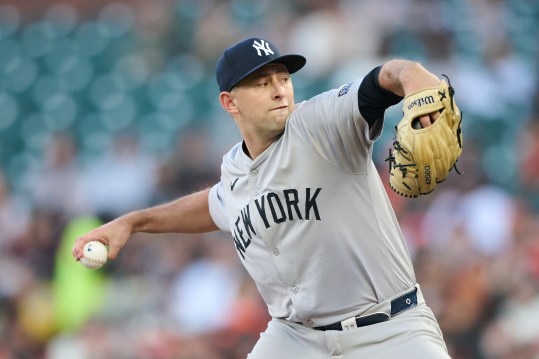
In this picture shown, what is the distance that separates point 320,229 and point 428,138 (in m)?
0.83

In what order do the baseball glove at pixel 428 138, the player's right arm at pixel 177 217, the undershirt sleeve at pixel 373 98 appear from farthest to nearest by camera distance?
the player's right arm at pixel 177 217
the undershirt sleeve at pixel 373 98
the baseball glove at pixel 428 138

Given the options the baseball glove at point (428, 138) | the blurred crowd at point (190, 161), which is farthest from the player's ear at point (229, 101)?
the blurred crowd at point (190, 161)

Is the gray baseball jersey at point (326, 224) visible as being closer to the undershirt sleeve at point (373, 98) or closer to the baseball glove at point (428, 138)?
the undershirt sleeve at point (373, 98)

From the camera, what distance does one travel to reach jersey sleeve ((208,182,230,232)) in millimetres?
4141

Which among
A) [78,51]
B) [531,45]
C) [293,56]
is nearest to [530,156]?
[531,45]

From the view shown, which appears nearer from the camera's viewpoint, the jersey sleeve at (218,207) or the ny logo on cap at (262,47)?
the ny logo on cap at (262,47)

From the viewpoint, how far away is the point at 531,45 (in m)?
7.36

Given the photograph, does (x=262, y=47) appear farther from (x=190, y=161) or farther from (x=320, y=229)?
(x=190, y=161)

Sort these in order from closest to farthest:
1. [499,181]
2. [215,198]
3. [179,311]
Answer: [215,198] → [499,181] → [179,311]

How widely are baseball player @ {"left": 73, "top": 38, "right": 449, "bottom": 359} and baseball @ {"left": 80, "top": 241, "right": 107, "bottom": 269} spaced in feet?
2.11

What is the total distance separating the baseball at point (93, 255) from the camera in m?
3.93

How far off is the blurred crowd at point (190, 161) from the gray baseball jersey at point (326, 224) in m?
2.59

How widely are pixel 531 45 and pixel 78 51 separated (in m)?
4.73

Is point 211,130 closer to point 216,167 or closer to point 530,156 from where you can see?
point 216,167
